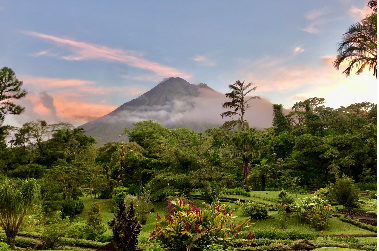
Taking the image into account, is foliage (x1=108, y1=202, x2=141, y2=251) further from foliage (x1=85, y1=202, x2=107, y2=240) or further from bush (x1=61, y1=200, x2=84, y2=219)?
bush (x1=61, y1=200, x2=84, y2=219)

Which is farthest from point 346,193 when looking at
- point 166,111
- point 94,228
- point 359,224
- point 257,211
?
point 166,111

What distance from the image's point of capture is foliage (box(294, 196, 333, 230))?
37.1 ft

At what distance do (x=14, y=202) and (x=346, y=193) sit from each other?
14.7m

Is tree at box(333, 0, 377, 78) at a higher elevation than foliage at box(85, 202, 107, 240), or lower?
higher

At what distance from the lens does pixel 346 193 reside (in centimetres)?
1355

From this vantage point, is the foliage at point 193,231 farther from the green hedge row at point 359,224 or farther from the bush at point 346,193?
the bush at point 346,193

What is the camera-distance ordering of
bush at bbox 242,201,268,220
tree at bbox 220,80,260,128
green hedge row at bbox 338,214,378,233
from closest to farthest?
1. green hedge row at bbox 338,214,378,233
2. bush at bbox 242,201,268,220
3. tree at bbox 220,80,260,128

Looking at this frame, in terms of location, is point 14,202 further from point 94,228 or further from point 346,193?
point 346,193

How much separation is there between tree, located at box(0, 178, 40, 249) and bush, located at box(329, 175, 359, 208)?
1380 centimetres

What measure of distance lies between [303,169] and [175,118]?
462 feet

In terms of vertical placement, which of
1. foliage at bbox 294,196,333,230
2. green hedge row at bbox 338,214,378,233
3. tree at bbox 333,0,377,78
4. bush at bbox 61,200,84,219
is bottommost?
bush at bbox 61,200,84,219

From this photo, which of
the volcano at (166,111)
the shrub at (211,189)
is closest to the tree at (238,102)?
the shrub at (211,189)

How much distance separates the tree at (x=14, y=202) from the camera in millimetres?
8719

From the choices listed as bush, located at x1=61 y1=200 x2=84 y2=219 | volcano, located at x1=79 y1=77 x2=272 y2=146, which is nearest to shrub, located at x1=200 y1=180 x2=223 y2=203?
bush, located at x1=61 y1=200 x2=84 y2=219
